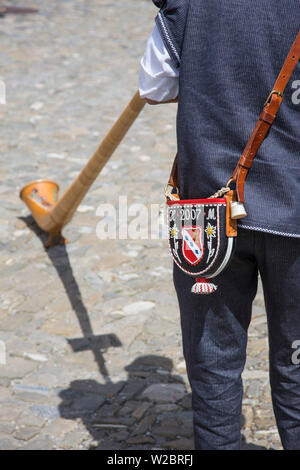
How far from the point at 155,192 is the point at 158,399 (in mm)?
2505

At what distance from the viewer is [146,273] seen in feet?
14.9

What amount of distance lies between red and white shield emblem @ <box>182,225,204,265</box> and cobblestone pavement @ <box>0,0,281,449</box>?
1108 mm

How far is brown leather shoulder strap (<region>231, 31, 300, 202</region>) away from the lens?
201cm

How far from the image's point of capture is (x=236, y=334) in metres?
2.32

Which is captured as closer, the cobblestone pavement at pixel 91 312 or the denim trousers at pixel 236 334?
the denim trousers at pixel 236 334

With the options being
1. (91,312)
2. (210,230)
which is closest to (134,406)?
(91,312)

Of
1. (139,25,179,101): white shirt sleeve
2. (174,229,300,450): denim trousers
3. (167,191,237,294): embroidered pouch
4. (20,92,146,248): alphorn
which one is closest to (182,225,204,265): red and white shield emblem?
(167,191,237,294): embroidered pouch

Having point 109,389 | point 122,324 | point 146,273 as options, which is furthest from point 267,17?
point 146,273

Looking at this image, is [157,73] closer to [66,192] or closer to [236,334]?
[236,334]

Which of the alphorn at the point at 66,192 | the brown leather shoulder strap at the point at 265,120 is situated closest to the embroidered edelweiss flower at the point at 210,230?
the brown leather shoulder strap at the point at 265,120

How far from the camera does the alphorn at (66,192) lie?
3.39 metres

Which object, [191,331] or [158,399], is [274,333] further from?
[158,399]

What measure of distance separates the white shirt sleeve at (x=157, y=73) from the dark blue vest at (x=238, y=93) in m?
0.03

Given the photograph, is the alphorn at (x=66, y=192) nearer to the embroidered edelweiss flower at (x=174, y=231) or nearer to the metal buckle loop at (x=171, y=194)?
the metal buckle loop at (x=171, y=194)
